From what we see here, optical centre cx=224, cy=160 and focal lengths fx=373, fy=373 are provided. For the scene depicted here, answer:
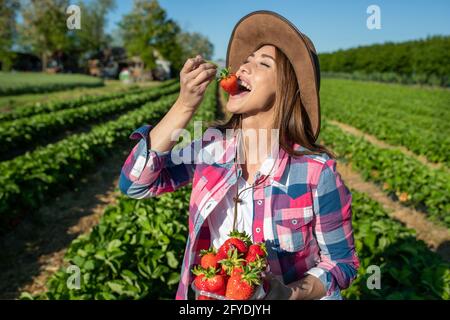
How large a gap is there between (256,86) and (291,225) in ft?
2.30

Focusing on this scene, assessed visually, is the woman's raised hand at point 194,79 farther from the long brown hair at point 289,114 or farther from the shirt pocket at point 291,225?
the shirt pocket at point 291,225

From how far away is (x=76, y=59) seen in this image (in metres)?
69.1

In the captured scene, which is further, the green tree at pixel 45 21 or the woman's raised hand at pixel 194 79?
the green tree at pixel 45 21

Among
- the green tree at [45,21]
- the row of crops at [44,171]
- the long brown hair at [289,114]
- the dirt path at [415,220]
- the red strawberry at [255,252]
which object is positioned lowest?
the dirt path at [415,220]

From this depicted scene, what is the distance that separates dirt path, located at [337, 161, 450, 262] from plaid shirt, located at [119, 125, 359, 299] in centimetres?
434

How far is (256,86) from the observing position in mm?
1842

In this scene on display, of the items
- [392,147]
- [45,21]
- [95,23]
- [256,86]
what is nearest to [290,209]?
[256,86]

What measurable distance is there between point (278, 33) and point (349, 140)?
32.5ft

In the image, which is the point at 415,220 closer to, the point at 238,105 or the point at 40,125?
the point at 238,105

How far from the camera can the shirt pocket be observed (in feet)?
5.92

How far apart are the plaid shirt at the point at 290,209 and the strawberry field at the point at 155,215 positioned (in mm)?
1759

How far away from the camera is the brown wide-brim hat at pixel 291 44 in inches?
71.4

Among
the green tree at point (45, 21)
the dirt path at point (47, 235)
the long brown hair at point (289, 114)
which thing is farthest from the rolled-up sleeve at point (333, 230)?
the green tree at point (45, 21)

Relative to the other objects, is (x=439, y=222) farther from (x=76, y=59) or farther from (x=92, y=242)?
(x=76, y=59)
